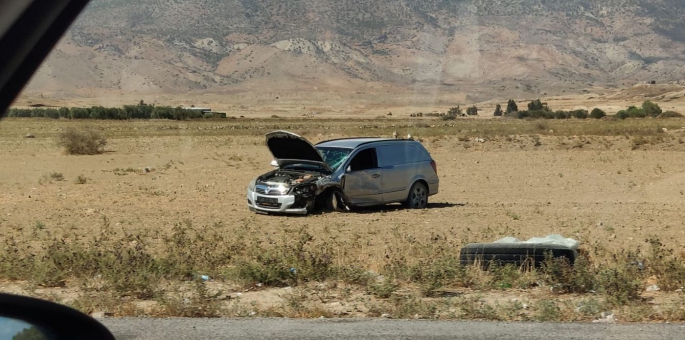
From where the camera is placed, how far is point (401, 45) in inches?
4321

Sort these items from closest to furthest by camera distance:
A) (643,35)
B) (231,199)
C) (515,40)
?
(231,199) → (515,40) → (643,35)

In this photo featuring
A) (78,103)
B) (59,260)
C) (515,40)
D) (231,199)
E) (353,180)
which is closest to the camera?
(59,260)

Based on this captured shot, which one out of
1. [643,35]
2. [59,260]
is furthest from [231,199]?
[643,35]

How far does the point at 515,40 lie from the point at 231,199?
9248 centimetres

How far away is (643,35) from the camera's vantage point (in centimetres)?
11856

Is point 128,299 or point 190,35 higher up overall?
point 190,35

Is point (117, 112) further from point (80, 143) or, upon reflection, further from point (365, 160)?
point (365, 160)

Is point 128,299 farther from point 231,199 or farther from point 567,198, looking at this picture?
point 567,198

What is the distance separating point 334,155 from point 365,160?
2.49 feet

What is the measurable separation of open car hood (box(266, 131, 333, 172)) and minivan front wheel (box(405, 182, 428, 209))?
237 cm

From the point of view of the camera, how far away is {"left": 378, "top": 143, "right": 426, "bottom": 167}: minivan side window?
19500mm

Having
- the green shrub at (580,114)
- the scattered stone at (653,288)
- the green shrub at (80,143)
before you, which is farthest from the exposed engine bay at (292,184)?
the green shrub at (580,114)

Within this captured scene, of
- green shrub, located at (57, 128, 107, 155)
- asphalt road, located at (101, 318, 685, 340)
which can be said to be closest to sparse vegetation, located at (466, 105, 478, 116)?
green shrub, located at (57, 128, 107, 155)

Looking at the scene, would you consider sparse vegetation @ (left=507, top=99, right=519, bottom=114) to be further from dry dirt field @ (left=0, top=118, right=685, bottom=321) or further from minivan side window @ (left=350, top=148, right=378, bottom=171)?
minivan side window @ (left=350, top=148, right=378, bottom=171)
